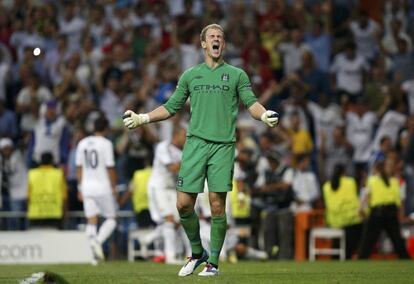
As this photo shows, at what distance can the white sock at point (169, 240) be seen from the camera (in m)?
22.2

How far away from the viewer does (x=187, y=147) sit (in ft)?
48.4

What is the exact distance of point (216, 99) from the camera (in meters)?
14.7

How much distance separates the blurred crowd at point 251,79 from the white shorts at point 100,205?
3.09m

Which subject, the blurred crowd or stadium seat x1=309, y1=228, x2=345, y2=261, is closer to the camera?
stadium seat x1=309, y1=228, x2=345, y2=261

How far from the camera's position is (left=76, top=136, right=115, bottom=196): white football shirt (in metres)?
21.8

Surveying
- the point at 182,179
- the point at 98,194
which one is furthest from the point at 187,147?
the point at 98,194

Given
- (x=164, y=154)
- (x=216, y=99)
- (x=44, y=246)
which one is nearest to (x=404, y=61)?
(x=164, y=154)

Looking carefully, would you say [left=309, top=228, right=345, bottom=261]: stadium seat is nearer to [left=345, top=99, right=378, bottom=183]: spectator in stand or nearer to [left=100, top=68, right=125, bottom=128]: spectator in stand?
[left=345, top=99, right=378, bottom=183]: spectator in stand

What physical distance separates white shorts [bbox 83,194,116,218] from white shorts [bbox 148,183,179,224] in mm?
843

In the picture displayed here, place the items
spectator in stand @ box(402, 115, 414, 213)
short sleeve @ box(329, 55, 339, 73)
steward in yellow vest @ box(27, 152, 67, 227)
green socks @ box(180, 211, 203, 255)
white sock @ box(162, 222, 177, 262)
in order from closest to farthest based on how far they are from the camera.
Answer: green socks @ box(180, 211, 203, 255)
white sock @ box(162, 222, 177, 262)
steward in yellow vest @ box(27, 152, 67, 227)
spectator in stand @ box(402, 115, 414, 213)
short sleeve @ box(329, 55, 339, 73)

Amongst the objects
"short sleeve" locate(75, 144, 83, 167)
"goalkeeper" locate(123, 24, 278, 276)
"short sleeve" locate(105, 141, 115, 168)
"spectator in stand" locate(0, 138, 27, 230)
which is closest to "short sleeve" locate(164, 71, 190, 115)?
"goalkeeper" locate(123, 24, 278, 276)

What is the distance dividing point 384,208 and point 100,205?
5.55 m

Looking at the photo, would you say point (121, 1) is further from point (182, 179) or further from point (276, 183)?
point (182, 179)

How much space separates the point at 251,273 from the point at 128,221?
10174 mm
